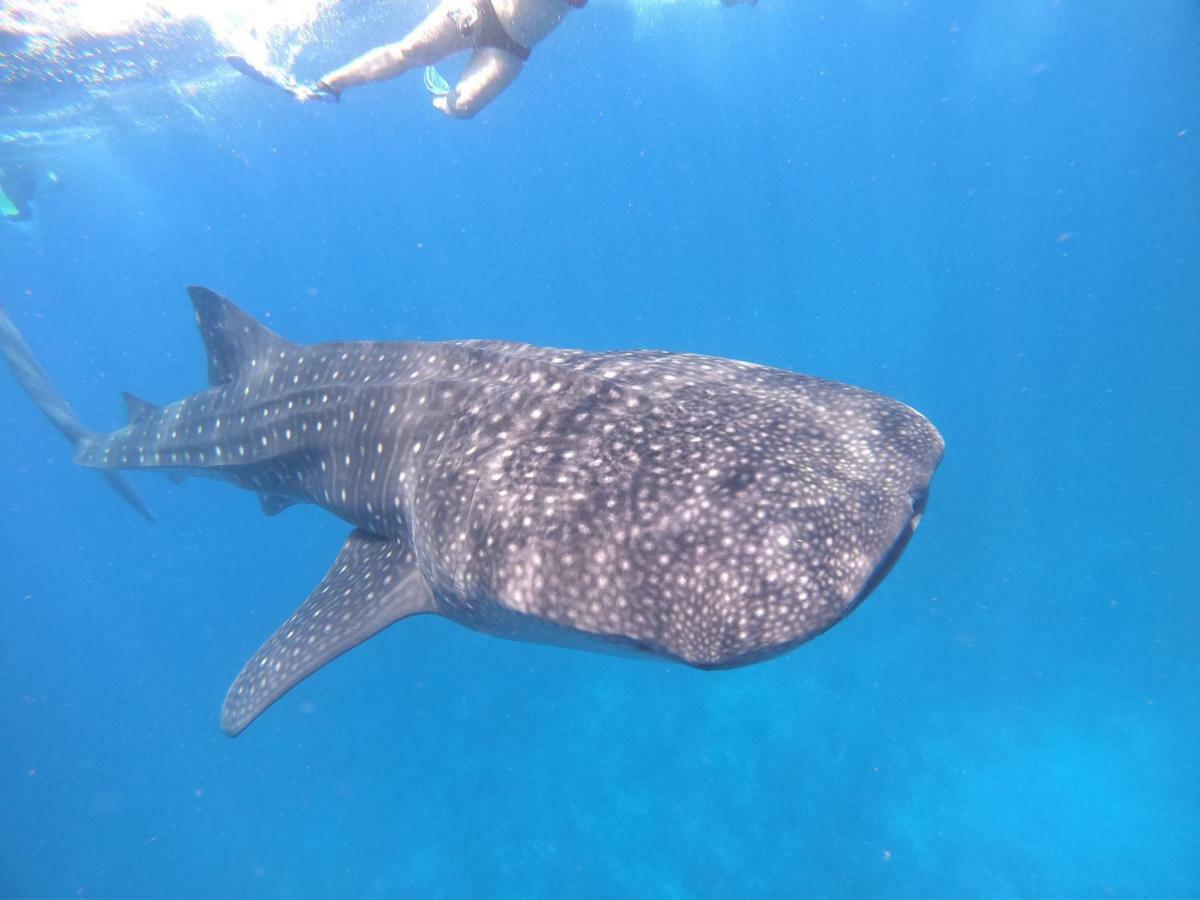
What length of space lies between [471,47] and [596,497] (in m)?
8.45

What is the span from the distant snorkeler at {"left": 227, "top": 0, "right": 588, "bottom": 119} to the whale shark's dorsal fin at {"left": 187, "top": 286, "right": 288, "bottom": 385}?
12.4 feet

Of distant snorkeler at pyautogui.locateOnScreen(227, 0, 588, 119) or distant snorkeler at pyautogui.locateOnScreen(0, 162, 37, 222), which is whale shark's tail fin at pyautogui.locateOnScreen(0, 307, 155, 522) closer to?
distant snorkeler at pyautogui.locateOnScreen(227, 0, 588, 119)

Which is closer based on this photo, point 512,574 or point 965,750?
point 512,574

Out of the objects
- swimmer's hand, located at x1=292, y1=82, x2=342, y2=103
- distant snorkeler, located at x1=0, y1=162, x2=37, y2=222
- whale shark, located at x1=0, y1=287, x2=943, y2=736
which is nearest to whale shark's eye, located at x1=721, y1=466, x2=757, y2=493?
whale shark, located at x1=0, y1=287, x2=943, y2=736

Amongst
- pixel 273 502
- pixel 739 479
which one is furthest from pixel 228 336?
pixel 739 479

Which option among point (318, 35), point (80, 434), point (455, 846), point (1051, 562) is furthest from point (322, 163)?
point (1051, 562)

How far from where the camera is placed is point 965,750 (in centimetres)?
1440

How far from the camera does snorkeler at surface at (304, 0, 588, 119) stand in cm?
781

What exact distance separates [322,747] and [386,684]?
2.24m

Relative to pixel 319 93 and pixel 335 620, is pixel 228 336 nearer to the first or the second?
pixel 335 620

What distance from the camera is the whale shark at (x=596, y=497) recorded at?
2.52 meters

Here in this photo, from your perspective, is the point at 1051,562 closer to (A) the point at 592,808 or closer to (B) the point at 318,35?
(A) the point at 592,808

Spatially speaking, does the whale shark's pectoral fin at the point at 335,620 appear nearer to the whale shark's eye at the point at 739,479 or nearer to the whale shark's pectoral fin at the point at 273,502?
the whale shark's eye at the point at 739,479

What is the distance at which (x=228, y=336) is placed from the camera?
701cm
